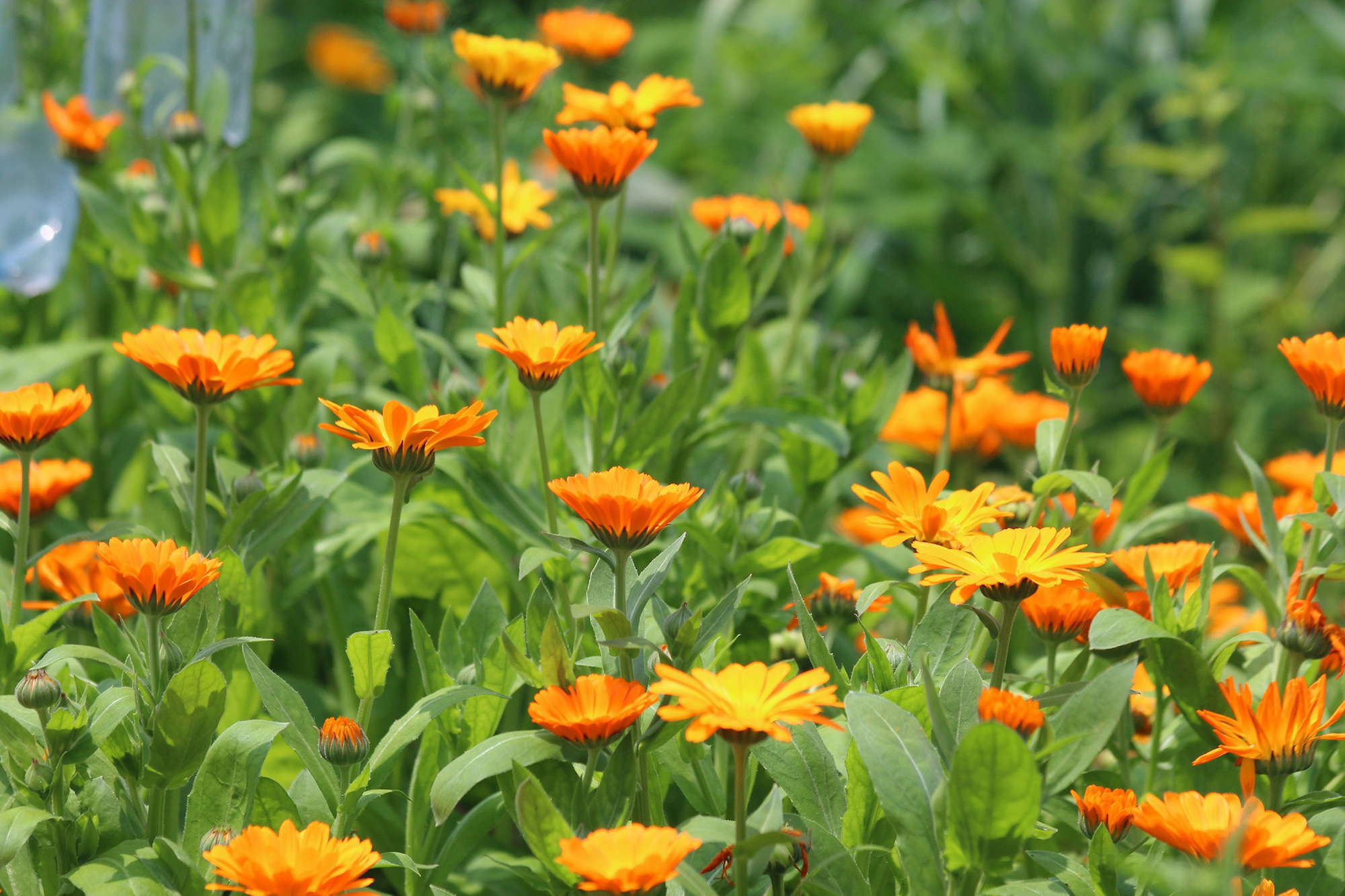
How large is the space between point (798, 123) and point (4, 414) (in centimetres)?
69

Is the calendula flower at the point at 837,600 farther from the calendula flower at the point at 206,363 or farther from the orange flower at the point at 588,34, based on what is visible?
the orange flower at the point at 588,34

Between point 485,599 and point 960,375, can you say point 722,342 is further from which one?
point 485,599

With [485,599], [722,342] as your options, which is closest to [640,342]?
[722,342]

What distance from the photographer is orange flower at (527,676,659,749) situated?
1.98ft

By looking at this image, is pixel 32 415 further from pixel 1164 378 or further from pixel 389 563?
pixel 1164 378

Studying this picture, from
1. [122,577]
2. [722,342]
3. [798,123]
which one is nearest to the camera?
[122,577]

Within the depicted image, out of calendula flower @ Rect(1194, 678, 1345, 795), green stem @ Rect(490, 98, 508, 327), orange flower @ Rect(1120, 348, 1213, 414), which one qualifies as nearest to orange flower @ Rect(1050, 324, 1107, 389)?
orange flower @ Rect(1120, 348, 1213, 414)

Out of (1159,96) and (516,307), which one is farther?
(1159,96)

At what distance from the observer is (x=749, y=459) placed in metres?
1.13

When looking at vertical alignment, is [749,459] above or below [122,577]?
below

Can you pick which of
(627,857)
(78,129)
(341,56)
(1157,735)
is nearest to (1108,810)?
(1157,735)

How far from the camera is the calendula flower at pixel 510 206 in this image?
1.07 metres

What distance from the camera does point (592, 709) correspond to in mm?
615

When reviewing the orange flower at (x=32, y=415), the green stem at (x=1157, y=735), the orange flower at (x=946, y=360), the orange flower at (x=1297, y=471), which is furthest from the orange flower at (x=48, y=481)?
the orange flower at (x=1297, y=471)
